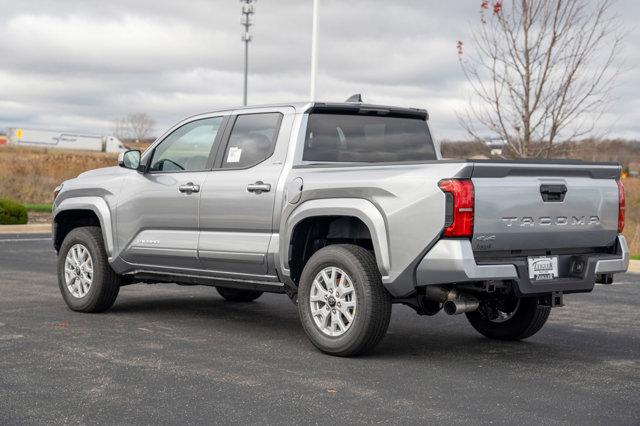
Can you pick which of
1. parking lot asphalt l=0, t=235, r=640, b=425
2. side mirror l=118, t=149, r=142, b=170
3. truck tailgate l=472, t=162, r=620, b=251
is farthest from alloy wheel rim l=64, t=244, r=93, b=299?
truck tailgate l=472, t=162, r=620, b=251

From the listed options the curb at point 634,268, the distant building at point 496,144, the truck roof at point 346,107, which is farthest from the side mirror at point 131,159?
the distant building at point 496,144

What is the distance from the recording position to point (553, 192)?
6684 millimetres

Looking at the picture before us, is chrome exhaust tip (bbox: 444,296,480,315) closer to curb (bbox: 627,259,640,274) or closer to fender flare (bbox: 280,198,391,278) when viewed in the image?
fender flare (bbox: 280,198,391,278)

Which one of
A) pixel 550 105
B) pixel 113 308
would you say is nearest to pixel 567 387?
pixel 113 308

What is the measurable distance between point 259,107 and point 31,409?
3681 mm

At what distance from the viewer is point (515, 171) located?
21.3 feet

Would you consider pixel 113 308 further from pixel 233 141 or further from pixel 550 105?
pixel 550 105

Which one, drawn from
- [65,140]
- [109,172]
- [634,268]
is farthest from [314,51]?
[65,140]

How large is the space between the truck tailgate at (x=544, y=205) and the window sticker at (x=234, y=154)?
8.23 feet

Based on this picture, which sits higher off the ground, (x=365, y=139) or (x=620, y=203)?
(x=365, y=139)

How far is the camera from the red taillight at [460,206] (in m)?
6.25

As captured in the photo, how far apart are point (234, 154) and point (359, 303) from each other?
2.07 metres

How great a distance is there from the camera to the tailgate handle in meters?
6.63

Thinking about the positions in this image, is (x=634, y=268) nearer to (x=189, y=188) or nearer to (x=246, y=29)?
(x=189, y=188)
